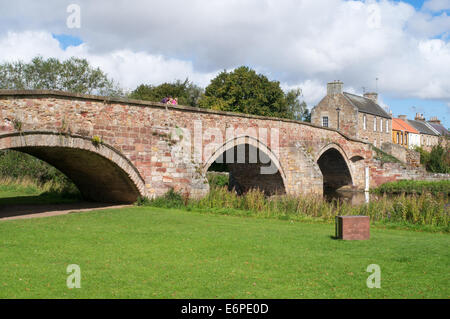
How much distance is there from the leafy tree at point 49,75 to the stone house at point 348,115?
60.6ft

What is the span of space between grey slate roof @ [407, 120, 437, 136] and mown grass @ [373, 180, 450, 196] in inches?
837

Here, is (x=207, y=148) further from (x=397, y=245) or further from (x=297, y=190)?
(x=397, y=245)

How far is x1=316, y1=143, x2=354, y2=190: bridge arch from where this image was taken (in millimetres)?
26398

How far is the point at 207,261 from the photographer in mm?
5918

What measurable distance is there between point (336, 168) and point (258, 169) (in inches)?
351

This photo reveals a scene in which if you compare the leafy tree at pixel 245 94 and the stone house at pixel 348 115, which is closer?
the leafy tree at pixel 245 94

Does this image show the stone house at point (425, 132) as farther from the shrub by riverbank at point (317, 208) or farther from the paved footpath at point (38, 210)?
the paved footpath at point (38, 210)

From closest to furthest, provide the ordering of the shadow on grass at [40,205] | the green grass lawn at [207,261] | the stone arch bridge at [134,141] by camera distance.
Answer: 1. the green grass lawn at [207,261]
2. the stone arch bridge at [134,141]
3. the shadow on grass at [40,205]

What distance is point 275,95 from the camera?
33.7m

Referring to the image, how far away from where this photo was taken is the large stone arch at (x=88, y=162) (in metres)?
10.4
